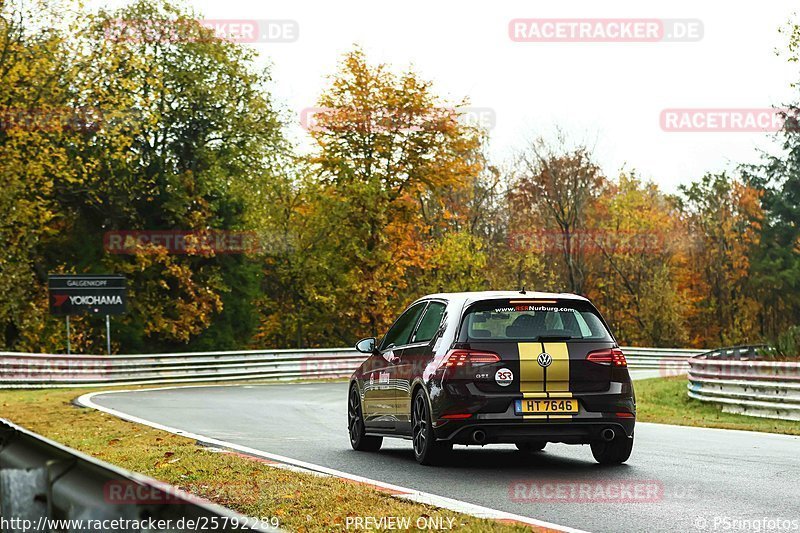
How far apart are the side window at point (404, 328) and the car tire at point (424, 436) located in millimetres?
1060

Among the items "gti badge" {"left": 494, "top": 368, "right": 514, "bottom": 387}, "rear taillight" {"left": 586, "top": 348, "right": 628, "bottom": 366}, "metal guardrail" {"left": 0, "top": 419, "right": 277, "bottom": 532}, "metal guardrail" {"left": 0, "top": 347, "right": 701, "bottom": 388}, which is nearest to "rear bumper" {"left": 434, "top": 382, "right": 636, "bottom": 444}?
"gti badge" {"left": 494, "top": 368, "right": 514, "bottom": 387}

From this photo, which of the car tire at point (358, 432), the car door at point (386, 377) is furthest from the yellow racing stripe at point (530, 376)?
the car tire at point (358, 432)

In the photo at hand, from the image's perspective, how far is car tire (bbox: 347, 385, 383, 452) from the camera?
13.7 m

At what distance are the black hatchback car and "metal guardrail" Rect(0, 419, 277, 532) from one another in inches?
235

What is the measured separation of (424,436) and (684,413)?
13.4 meters

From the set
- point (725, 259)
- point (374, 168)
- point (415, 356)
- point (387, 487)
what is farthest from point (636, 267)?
point (387, 487)

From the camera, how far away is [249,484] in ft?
31.5

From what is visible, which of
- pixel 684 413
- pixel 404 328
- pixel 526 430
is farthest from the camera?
pixel 684 413

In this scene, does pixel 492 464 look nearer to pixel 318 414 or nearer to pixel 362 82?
pixel 318 414

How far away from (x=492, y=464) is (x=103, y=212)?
128 ft

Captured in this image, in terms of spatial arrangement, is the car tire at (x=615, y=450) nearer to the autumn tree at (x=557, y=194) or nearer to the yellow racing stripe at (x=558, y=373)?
the yellow racing stripe at (x=558, y=373)

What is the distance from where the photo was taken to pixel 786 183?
7569 centimetres

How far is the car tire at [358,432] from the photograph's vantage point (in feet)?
44.9

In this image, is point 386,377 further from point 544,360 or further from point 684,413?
point 684,413
